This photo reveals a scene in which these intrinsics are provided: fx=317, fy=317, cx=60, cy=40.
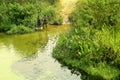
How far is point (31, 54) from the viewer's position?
31.6m

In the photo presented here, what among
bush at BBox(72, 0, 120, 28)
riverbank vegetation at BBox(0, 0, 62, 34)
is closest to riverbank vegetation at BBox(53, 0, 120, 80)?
bush at BBox(72, 0, 120, 28)

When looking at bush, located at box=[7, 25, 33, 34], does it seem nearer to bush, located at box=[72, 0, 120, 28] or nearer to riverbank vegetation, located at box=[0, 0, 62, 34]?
riverbank vegetation, located at box=[0, 0, 62, 34]

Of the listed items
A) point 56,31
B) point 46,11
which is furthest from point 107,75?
point 46,11

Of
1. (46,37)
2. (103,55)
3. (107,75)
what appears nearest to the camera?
(107,75)

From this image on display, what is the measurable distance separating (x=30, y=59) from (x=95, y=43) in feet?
23.7

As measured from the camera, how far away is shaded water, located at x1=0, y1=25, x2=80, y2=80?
84.4 ft

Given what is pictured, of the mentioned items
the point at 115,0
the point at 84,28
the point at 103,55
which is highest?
the point at 115,0

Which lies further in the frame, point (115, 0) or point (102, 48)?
point (115, 0)

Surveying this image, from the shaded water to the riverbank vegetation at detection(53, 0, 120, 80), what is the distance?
1.14 meters

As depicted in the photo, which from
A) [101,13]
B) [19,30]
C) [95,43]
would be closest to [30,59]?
[95,43]

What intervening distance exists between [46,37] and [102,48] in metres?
14.9

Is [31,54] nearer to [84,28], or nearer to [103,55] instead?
[84,28]

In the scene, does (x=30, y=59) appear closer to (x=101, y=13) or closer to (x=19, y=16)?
(x=101, y=13)

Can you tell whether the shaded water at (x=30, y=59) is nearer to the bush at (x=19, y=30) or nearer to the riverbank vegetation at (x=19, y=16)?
the bush at (x=19, y=30)
